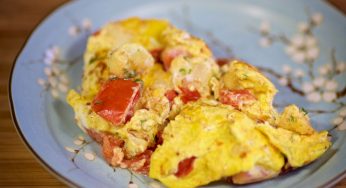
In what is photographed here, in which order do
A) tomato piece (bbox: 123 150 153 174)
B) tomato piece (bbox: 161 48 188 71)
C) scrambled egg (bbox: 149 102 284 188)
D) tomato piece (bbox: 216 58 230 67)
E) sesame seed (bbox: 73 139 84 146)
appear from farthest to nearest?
tomato piece (bbox: 216 58 230 67) < tomato piece (bbox: 161 48 188 71) < sesame seed (bbox: 73 139 84 146) < tomato piece (bbox: 123 150 153 174) < scrambled egg (bbox: 149 102 284 188)

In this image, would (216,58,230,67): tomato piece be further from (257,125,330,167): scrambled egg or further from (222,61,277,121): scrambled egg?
(257,125,330,167): scrambled egg

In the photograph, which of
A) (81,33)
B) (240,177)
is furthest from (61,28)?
(240,177)

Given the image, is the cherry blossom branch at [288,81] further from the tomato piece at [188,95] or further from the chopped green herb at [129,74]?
the chopped green herb at [129,74]

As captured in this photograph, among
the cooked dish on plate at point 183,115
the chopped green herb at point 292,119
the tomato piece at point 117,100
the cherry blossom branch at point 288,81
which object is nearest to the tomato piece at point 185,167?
the cooked dish on plate at point 183,115

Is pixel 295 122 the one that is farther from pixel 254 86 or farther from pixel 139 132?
pixel 139 132

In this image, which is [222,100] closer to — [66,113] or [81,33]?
[66,113]

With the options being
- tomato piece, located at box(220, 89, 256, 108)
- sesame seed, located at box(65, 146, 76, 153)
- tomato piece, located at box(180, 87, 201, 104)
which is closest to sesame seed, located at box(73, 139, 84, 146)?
sesame seed, located at box(65, 146, 76, 153)
